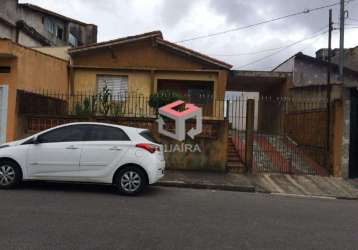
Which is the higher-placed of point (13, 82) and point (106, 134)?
point (13, 82)

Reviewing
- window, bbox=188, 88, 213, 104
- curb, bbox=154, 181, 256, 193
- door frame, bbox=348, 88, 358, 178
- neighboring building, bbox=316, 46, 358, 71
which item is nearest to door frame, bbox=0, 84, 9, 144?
curb, bbox=154, 181, 256, 193

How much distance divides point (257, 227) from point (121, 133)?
12.8ft

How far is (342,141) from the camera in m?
12.4

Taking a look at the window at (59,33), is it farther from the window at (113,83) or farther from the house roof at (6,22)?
the window at (113,83)

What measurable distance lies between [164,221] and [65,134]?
3.71m

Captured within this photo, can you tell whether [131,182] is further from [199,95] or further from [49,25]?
[49,25]

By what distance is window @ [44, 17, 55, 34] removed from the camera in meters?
29.5

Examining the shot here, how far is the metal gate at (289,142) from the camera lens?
12.8 metres

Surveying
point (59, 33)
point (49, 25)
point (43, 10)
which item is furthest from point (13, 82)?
point (59, 33)

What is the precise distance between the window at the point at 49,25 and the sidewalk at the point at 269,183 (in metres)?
21.7

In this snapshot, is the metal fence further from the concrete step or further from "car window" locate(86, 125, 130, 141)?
"car window" locate(86, 125, 130, 141)

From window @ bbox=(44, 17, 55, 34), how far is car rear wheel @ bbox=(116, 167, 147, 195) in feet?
78.5

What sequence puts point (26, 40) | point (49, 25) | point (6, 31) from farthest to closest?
point (49, 25)
point (26, 40)
point (6, 31)

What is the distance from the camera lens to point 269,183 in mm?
11406
